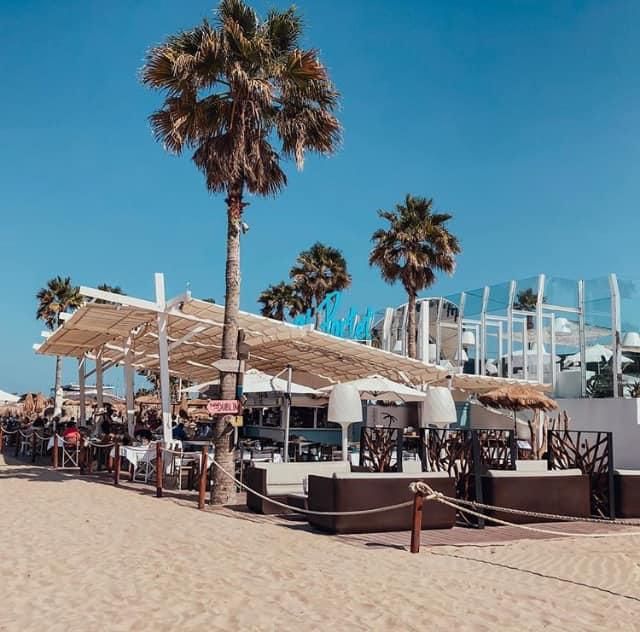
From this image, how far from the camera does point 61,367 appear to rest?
34562mm

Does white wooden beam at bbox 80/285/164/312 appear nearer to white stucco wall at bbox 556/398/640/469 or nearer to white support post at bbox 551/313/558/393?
white stucco wall at bbox 556/398/640/469

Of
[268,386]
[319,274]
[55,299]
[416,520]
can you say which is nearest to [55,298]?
[55,299]

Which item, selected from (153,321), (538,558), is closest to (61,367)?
(153,321)

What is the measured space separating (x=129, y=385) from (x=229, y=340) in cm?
685

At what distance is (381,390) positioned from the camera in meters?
16.2

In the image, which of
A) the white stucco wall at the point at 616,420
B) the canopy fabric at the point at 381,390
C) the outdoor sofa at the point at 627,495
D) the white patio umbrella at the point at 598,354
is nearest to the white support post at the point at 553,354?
the white patio umbrella at the point at 598,354

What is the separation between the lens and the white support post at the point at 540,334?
2559cm

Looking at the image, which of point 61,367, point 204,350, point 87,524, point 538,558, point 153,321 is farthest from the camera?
point 61,367

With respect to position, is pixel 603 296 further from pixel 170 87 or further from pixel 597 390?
pixel 170 87

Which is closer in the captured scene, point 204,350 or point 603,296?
point 204,350

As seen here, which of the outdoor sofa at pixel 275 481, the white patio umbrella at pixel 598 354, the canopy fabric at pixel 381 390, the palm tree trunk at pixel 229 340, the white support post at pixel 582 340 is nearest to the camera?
the outdoor sofa at pixel 275 481

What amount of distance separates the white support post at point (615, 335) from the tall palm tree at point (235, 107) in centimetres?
1388

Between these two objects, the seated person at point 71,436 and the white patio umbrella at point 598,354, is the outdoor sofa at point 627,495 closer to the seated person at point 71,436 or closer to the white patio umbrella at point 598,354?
the white patio umbrella at point 598,354

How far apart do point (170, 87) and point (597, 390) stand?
17.4m
